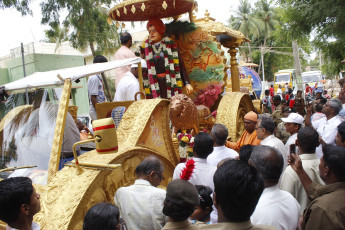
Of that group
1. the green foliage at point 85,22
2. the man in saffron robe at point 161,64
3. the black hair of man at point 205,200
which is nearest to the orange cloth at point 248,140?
the man in saffron robe at point 161,64

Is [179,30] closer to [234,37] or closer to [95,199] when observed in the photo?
[234,37]

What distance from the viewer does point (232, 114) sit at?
5574mm

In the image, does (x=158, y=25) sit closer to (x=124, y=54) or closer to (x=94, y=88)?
(x=124, y=54)

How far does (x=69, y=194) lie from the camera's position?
2541mm

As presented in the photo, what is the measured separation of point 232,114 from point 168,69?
1.32 m

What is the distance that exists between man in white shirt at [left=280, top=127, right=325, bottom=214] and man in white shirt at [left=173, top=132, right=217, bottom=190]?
0.66 m

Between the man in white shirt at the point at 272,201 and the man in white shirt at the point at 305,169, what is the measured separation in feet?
1.62

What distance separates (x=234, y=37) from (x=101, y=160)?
488 cm

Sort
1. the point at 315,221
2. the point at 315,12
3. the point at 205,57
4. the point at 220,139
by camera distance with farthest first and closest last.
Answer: the point at 315,12 → the point at 205,57 → the point at 220,139 → the point at 315,221

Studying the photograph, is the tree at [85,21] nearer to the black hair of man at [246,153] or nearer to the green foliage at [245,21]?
the black hair of man at [246,153]

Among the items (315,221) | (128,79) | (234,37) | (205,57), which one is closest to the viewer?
(315,221)

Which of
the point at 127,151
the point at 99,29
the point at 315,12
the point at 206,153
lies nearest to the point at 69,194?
the point at 127,151

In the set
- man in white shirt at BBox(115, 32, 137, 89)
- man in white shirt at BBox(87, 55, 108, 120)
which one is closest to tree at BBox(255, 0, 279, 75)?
man in white shirt at BBox(115, 32, 137, 89)

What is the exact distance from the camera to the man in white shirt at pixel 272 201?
214 cm
